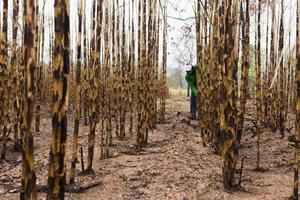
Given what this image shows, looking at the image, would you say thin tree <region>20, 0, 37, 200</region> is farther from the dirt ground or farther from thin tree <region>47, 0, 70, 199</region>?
the dirt ground

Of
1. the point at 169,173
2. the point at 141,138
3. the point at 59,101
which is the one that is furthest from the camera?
the point at 141,138

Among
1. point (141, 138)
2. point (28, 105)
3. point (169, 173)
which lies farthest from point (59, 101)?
point (141, 138)

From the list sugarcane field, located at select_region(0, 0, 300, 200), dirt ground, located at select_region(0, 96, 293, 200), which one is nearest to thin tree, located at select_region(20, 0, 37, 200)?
sugarcane field, located at select_region(0, 0, 300, 200)

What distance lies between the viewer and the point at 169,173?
3480mm

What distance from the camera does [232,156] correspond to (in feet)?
10.3

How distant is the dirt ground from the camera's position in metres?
3.06

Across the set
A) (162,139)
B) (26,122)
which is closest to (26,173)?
(26,122)

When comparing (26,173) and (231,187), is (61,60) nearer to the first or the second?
(26,173)

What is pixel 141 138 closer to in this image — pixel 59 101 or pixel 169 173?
pixel 169 173

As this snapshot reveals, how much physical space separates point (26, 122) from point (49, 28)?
24.5ft

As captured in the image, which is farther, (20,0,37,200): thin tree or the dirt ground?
the dirt ground

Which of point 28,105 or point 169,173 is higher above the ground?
point 28,105

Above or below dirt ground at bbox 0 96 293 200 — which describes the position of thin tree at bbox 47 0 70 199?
above

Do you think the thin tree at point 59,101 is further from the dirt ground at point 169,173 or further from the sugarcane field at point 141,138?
the dirt ground at point 169,173
